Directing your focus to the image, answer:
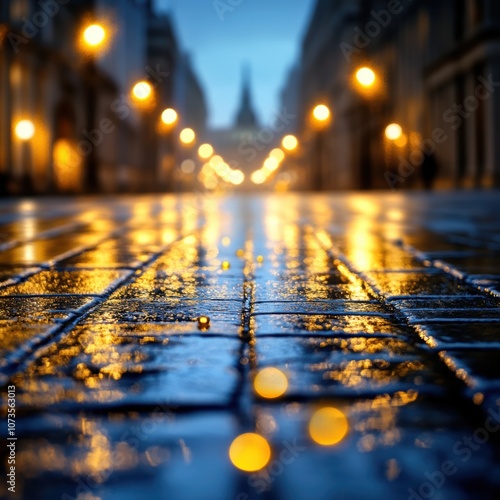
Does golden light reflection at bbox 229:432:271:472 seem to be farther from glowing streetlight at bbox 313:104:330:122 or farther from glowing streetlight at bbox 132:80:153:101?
glowing streetlight at bbox 313:104:330:122

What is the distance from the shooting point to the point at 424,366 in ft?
6.93

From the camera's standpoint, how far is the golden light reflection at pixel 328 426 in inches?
59.5

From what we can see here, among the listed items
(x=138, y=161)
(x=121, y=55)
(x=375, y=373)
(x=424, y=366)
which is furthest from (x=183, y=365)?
(x=138, y=161)

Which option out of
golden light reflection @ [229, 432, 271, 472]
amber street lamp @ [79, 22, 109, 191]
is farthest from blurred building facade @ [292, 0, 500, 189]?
golden light reflection @ [229, 432, 271, 472]

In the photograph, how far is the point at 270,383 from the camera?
1.92 m

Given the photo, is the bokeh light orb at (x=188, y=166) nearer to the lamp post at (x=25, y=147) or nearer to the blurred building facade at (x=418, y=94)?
the blurred building facade at (x=418, y=94)

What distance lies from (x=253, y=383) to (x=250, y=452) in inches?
19.4

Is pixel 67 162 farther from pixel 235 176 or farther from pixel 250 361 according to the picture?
pixel 235 176

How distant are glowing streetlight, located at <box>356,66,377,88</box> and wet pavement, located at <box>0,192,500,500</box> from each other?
11.7 meters

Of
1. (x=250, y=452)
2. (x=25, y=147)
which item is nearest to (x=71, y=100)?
(x=25, y=147)

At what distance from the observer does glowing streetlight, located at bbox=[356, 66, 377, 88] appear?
15477 mm

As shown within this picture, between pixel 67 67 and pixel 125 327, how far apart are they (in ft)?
113

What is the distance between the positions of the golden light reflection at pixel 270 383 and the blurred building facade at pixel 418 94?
14581 mm

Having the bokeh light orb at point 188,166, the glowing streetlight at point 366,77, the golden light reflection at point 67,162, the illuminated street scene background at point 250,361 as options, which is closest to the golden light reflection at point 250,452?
the illuminated street scene background at point 250,361
